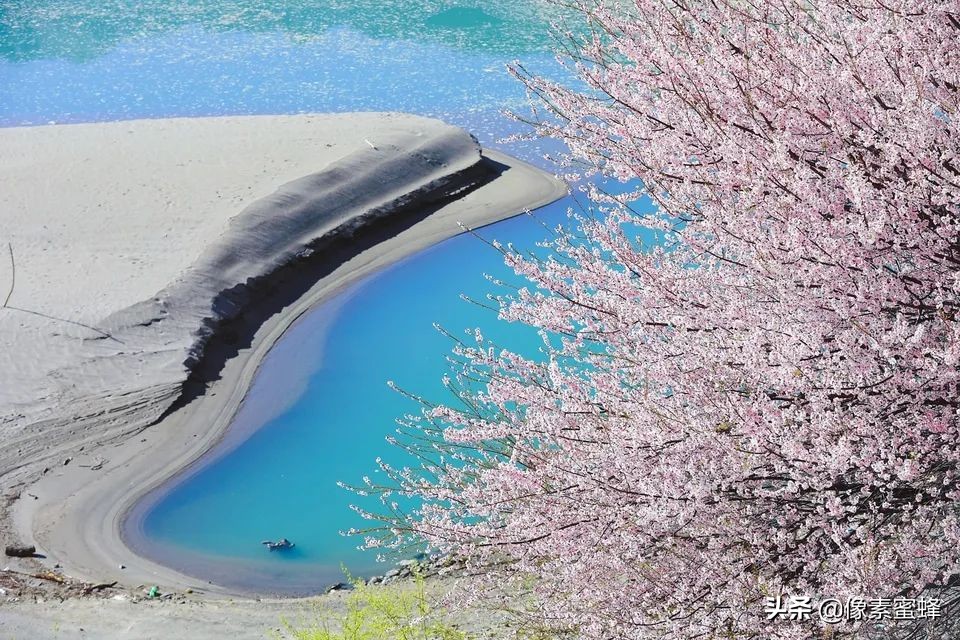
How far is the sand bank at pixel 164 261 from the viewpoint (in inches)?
407

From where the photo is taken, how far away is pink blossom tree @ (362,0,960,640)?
341 centimetres

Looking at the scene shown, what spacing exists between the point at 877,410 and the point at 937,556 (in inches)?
23.7

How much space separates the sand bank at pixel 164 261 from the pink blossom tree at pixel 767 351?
19.4 ft

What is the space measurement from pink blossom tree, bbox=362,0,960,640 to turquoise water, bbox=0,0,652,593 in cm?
543

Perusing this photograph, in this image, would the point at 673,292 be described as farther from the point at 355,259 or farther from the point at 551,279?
the point at 355,259

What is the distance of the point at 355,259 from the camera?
15.0 metres
